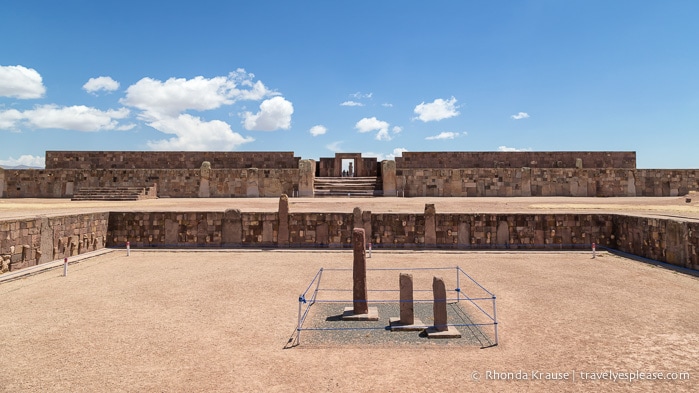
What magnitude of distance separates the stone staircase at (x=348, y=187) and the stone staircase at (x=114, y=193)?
337 inches

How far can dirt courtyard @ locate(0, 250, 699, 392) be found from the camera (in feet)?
11.1

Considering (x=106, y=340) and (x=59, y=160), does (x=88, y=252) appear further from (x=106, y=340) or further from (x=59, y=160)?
(x=59, y=160)

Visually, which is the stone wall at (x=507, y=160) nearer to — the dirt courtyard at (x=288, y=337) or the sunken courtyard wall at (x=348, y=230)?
the sunken courtyard wall at (x=348, y=230)

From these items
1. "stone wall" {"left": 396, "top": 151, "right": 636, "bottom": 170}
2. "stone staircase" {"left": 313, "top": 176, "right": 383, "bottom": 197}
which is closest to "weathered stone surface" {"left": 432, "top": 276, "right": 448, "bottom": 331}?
"stone staircase" {"left": 313, "top": 176, "right": 383, "bottom": 197}

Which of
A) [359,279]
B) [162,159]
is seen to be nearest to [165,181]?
[162,159]

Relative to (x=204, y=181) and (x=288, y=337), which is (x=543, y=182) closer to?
(x=204, y=181)

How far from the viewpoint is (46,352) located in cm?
390

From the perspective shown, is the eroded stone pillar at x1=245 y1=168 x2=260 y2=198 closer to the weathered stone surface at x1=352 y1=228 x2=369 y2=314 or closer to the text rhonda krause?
the weathered stone surface at x1=352 y1=228 x2=369 y2=314

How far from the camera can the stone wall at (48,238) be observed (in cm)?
734

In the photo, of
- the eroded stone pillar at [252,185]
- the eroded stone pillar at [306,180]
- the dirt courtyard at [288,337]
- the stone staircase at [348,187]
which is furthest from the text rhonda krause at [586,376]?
the eroded stone pillar at [252,185]

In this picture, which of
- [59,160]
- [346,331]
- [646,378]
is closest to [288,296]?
[346,331]

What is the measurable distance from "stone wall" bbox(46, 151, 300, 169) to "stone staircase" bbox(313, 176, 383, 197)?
12.0ft

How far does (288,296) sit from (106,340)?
100.0 inches

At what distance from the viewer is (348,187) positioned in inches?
788
